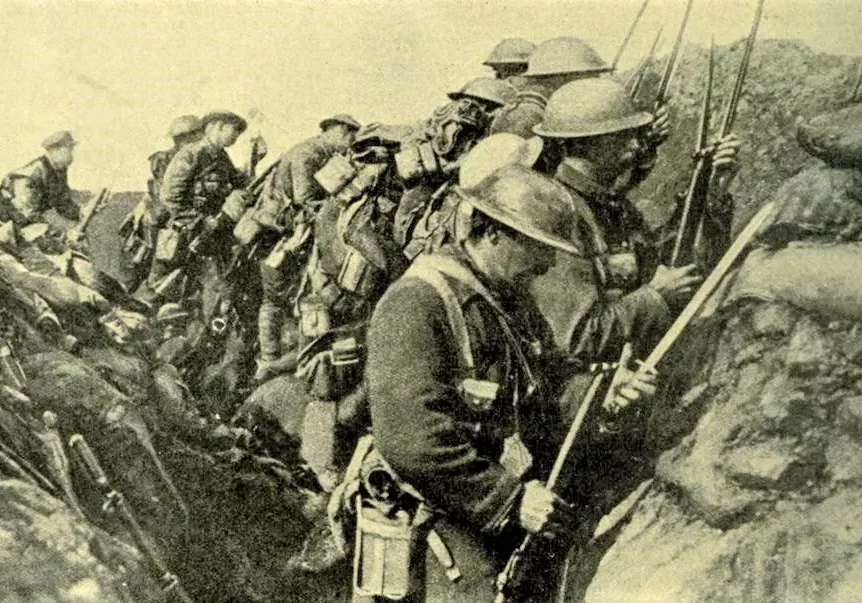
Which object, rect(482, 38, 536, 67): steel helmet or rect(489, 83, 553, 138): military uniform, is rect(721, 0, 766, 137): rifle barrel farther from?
rect(482, 38, 536, 67): steel helmet

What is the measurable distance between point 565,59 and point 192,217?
1804mm

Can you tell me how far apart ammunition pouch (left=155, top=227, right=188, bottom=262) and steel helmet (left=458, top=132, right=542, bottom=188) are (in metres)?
1.52

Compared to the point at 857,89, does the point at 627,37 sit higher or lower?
higher

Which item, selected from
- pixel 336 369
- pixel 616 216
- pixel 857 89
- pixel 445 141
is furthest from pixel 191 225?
pixel 857 89

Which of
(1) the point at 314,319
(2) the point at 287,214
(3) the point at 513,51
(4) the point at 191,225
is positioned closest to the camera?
(3) the point at 513,51

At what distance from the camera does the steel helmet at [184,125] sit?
183 inches

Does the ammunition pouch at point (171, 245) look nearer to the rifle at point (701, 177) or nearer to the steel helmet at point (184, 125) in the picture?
the steel helmet at point (184, 125)

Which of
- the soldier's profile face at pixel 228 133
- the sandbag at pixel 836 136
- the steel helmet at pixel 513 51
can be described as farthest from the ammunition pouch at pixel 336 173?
the sandbag at pixel 836 136

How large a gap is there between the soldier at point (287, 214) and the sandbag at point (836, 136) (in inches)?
68.2

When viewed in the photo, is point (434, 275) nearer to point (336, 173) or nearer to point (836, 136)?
point (336, 173)

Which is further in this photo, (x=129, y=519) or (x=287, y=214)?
(x=287, y=214)

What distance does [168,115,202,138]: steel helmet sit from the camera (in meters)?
4.65

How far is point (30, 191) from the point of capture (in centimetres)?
459

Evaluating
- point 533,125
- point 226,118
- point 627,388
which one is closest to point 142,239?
point 226,118
